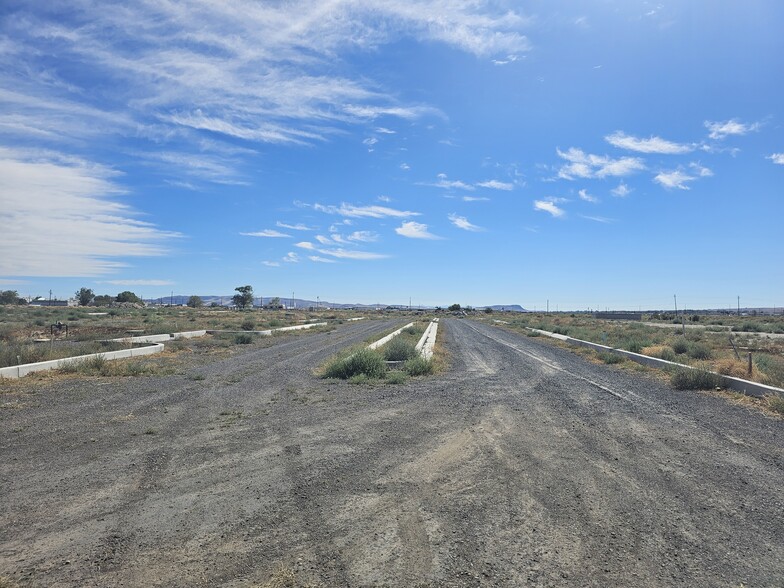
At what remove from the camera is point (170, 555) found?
499 centimetres

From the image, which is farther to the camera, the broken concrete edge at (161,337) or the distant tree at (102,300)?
the distant tree at (102,300)

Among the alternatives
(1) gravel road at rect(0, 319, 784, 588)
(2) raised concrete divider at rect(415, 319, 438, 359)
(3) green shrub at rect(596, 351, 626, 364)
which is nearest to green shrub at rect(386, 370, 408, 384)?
(2) raised concrete divider at rect(415, 319, 438, 359)

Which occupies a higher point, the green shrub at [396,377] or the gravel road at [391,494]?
the green shrub at [396,377]

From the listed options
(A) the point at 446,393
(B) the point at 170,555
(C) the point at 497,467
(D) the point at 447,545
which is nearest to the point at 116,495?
(B) the point at 170,555

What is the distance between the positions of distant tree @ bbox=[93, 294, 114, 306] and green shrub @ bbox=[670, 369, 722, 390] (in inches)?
5480

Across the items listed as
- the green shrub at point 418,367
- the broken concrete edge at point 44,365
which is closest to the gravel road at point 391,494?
the broken concrete edge at point 44,365

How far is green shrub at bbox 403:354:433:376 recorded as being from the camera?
19.7m

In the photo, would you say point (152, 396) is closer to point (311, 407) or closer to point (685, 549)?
point (311, 407)

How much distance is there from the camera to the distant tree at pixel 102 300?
136m

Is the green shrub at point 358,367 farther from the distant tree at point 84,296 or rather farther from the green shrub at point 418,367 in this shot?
the distant tree at point 84,296

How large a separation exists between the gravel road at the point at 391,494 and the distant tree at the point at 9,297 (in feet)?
428

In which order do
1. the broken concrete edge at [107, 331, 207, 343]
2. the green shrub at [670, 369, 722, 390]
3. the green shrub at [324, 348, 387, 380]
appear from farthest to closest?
the broken concrete edge at [107, 331, 207, 343] → the green shrub at [324, 348, 387, 380] → the green shrub at [670, 369, 722, 390]

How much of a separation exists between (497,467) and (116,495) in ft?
15.7

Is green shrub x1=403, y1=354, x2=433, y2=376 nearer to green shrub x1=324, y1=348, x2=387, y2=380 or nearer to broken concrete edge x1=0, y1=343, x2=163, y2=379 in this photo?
green shrub x1=324, y1=348, x2=387, y2=380
